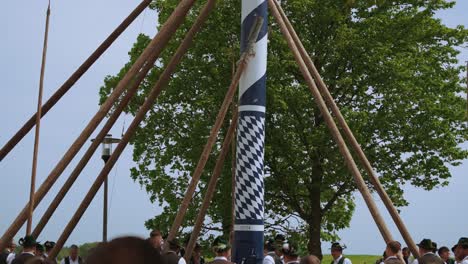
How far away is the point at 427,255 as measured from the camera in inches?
592

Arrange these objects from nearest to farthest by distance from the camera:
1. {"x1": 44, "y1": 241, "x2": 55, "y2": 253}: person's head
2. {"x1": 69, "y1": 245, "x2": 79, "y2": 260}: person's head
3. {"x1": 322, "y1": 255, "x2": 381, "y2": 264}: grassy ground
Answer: {"x1": 44, "y1": 241, "x2": 55, "y2": 253}: person's head
{"x1": 69, "y1": 245, "x2": 79, "y2": 260}: person's head
{"x1": 322, "y1": 255, "x2": 381, "y2": 264}: grassy ground

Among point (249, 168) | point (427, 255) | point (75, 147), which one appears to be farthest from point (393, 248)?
point (75, 147)

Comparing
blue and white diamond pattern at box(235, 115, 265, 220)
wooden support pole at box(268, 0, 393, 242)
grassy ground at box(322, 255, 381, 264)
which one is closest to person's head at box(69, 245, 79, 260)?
blue and white diamond pattern at box(235, 115, 265, 220)

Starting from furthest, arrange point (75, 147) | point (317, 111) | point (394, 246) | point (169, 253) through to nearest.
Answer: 1. point (317, 111)
2. point (75, 147)
3. point (394, 246)
4. point (169, 253)

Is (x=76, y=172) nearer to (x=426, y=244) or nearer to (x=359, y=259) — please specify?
(x=426, y=244)

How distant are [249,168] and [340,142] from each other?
2138 millimetres

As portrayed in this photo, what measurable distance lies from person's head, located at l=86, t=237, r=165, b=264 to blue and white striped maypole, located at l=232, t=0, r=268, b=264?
41.4 ft

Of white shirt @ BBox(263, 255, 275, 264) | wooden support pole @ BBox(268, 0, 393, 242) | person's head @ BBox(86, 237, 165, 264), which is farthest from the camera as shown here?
white shirt @ BBox(263, 255, 275, 264)

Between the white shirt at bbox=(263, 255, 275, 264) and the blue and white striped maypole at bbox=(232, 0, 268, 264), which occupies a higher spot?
the blue and white striped maypole at bbox=(232, 0, 268, 264)

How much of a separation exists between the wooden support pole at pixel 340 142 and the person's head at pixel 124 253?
12.5 meters

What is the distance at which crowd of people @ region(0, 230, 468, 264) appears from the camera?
282 centimetres

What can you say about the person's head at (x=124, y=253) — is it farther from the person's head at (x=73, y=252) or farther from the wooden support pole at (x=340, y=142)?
the person's head at (x=73, y=252)

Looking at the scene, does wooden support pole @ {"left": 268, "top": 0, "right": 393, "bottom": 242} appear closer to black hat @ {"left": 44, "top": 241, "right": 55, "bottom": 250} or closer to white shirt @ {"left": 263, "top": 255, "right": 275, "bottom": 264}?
white shirt @ {"left": 263, "top": 255, "right": 275, "bottom": 264}

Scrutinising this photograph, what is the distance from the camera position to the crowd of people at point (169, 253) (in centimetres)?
282
